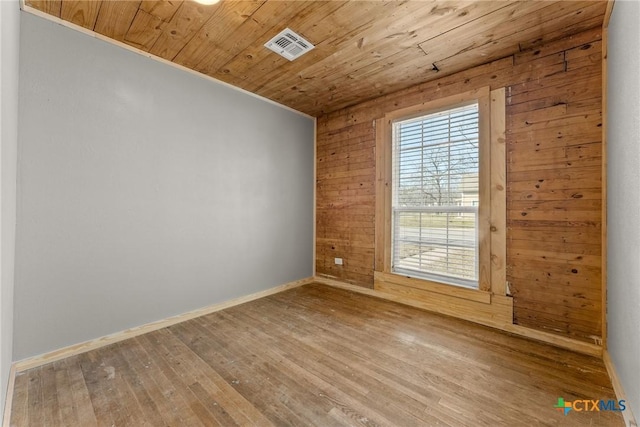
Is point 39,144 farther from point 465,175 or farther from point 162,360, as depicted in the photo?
point 465,175

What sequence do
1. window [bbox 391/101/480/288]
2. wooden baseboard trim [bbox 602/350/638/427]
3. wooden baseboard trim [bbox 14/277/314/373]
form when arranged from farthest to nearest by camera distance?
window [bbox 391/101/480/288]
wooden baseboard trim [bbox 14/277/314/373]
wooden baseboard trim [bbox 602/350/638/427]

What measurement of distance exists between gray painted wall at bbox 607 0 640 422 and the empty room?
0.02m

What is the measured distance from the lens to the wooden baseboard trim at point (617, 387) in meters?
1.43

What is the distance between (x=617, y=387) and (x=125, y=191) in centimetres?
397

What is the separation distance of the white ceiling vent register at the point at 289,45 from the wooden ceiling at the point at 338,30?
61 millimetres

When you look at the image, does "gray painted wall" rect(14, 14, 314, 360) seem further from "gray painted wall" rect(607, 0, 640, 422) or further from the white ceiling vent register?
"gray painted wall" rect(607, 0, 640, 422)

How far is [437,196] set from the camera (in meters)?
3.09

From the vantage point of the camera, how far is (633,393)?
1.47 metres

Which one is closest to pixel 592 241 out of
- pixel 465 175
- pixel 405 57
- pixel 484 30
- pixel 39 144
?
pixel 465 175

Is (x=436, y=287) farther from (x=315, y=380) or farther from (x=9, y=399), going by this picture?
(x=9, y=399)

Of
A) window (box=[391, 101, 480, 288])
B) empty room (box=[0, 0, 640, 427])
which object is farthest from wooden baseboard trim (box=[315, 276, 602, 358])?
window (box=[391, 101, 480, 288])

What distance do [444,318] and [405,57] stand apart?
2728mm

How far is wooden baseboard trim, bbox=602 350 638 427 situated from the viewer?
4.70 ft

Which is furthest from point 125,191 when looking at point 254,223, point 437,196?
point 437,196
